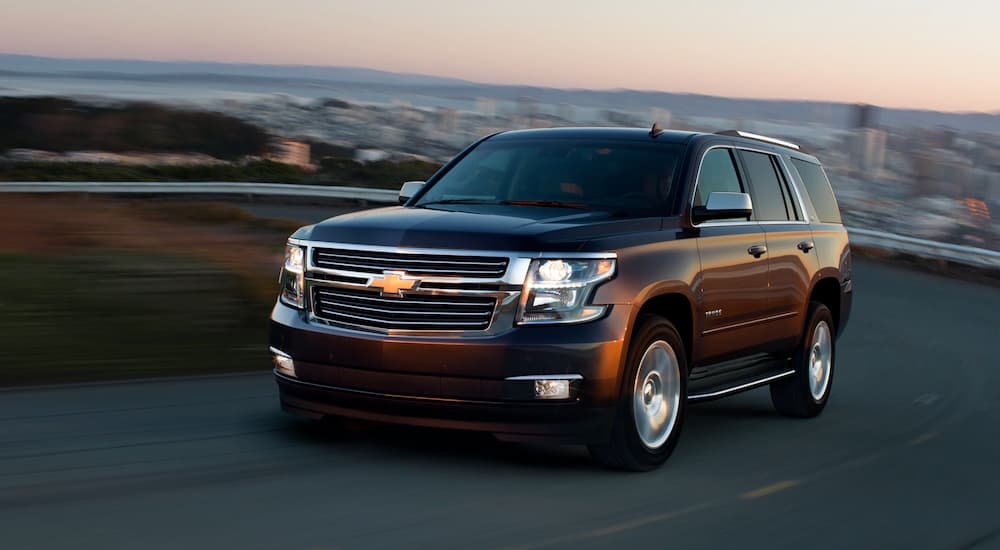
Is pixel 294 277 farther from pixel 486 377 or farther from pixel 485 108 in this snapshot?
pixel 485 108

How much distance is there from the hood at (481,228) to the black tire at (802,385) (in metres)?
2.48

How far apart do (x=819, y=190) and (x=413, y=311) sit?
4643 mm

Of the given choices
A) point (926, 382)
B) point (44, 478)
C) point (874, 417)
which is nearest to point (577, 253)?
point (44, 478)

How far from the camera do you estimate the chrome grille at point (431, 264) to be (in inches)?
257

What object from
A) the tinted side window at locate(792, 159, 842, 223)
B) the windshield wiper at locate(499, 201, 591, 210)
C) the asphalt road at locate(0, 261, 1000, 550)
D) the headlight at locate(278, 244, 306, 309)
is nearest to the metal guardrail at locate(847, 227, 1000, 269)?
the tinted side window at locate(792, 159, 842, 223)

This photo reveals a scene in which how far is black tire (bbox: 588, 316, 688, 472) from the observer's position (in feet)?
22.1

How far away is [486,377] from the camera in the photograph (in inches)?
253

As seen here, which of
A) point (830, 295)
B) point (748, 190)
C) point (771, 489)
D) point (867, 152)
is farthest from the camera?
point (867, 152)

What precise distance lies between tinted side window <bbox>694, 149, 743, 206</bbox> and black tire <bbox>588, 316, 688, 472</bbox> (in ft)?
3.72

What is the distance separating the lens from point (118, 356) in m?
9.35

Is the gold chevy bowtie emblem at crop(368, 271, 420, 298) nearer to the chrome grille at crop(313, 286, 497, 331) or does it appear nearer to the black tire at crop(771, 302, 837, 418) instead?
the chrome grille at crop(313, 286, 497, 331)

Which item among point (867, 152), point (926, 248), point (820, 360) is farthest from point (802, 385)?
point (867, 152)

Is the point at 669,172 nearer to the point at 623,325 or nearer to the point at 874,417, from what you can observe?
the point at 623,325

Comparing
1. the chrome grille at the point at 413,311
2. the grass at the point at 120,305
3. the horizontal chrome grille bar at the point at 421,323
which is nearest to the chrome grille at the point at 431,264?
the chrome grille at the point at 413,311
